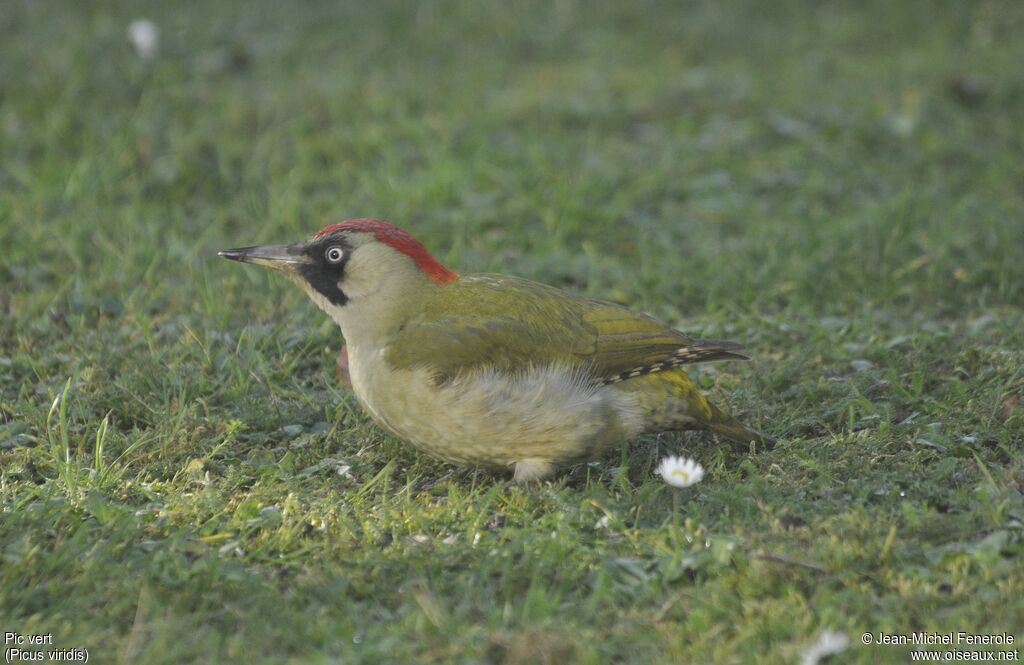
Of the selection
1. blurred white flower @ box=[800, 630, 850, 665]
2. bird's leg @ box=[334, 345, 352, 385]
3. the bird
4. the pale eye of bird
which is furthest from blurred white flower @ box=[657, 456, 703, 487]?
the pale eye of bird

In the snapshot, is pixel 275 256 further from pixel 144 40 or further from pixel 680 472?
pixel 144 40

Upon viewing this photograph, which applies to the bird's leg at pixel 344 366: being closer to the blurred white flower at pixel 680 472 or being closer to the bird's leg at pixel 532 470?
the bird's leg at pixel 532 470

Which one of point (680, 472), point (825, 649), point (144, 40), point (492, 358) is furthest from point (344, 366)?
point (144, 40)

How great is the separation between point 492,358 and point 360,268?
55cm

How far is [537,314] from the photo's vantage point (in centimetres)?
433

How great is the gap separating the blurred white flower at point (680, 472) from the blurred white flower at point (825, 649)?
901 mm

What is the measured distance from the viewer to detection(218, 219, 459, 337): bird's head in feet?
14.3

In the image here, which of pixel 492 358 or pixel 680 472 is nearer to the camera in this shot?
pixel 680 472

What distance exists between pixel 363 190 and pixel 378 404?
266 centimetres

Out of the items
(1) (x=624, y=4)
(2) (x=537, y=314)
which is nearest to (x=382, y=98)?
(1) (x=624, y=4)

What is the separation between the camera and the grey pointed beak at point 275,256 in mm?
4453

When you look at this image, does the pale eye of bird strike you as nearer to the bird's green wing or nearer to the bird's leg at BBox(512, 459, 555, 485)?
the bird's green wing

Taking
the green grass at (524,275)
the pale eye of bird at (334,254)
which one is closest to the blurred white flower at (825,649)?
the green grass at (524,275)

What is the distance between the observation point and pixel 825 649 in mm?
3162
